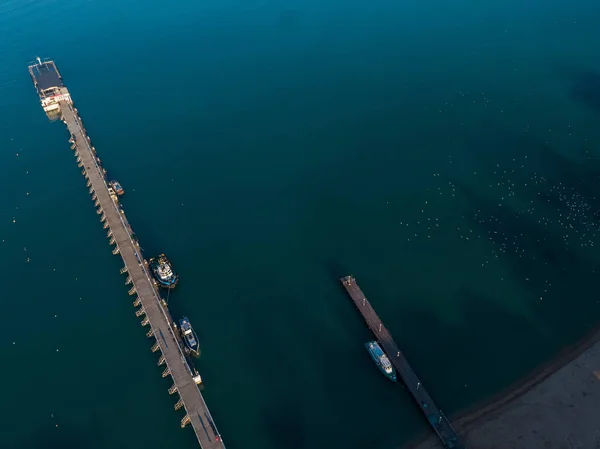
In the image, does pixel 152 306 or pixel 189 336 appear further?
pixel 152 306

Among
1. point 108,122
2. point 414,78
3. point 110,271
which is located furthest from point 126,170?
point 414,78

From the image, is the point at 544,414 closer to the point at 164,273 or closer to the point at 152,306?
the point at 152,306

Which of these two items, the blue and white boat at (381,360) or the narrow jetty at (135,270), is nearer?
the narrow jetty at (135,270)

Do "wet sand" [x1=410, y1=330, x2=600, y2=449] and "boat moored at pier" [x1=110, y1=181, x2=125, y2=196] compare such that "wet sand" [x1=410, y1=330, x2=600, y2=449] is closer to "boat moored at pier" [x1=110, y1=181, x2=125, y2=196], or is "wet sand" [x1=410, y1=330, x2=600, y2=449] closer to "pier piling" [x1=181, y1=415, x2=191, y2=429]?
"pier piling" [x1=181, y1=415, x2=191, y2=429]

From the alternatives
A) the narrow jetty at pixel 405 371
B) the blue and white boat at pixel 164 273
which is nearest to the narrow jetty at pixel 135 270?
the blue and white boat at pixel 164 273

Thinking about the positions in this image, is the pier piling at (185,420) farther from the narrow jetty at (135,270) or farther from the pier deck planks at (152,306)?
the pier deck planks at (152,306)

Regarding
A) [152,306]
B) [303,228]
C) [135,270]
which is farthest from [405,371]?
[135,270]
